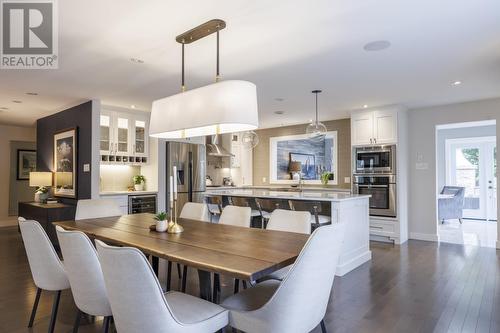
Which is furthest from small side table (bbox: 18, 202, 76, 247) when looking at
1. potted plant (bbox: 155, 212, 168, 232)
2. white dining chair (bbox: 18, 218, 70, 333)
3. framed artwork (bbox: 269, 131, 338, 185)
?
framed artwork (bbox: 269, 131, 338, 185)

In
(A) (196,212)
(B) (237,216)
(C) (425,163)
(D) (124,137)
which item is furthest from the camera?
(C) (425,163)

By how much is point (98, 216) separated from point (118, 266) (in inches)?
96.7

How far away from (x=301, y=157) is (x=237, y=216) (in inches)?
192

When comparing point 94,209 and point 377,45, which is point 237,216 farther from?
point 377,45

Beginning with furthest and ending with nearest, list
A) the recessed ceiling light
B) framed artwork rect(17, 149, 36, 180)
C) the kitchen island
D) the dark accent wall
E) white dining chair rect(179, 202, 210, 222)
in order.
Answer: framed artwork rect(17, 149, 36, 180) < the dark accent wall < the kitchen island < white dining chair rect(179, 202, 210, 222) < the recessed ceiling light

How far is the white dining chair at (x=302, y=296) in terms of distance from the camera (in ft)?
4.78

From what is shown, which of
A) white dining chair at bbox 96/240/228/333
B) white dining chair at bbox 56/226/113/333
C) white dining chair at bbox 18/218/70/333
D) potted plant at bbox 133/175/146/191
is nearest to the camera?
white dining chair at bbox 96/240/228/333

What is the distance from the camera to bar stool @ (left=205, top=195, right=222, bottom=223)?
4.51 m

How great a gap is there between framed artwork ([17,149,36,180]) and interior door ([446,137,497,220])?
10.8m

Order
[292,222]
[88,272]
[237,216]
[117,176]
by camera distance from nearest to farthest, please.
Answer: [88,272]
[292,222]
[237,216]
[117,176]

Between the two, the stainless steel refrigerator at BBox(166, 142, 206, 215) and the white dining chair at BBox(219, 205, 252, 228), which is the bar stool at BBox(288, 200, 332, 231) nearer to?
the white dining chair at BBox(219, 205, 252, 228)

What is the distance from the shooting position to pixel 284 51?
2.98 metres

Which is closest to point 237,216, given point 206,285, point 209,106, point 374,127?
point 206,285

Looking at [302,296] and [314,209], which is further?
[314,209]
